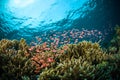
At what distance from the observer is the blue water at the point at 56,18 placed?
1785 cm

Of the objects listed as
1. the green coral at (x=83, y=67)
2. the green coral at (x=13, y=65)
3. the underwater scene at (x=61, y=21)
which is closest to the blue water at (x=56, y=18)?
the underwater scene at (x=61, y=21)

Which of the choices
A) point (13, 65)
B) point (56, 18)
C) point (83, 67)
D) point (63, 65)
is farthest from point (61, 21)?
point (83, 67)

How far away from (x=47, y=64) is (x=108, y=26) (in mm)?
12182

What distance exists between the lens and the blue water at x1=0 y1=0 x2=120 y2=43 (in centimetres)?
1785

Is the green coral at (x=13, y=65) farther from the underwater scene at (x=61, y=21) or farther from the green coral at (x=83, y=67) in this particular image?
the underwater scene at (x=61, y=21)

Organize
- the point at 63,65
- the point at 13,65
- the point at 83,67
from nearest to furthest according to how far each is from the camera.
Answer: the point at 83,67 < the point at 63,65 < the point at 13,65

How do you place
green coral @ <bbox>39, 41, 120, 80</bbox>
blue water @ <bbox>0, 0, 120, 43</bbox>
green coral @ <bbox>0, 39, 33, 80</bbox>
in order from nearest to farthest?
1. green coral @ <bbox>39, 41, 120, 80</bbox>
2. green coral @ <bbox>0, 39, 33, 80</bbox>
3. blue water @ <bbox>0, 0, 120, 43</bbox>

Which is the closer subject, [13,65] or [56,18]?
[13,65]

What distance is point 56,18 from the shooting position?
19297 mm

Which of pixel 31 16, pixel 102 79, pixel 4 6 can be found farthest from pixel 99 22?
pixel 102 79

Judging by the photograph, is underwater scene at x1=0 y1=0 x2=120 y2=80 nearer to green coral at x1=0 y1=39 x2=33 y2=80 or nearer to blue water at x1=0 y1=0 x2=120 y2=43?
blue water at x1=0 y1=0 x2=120 y2=43

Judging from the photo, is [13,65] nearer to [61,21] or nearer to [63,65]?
[63,65]

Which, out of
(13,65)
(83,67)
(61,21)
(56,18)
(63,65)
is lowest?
(83,67)

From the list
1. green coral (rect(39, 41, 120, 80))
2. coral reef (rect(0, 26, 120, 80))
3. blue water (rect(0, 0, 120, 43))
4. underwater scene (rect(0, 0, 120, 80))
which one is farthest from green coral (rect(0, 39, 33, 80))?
blue water (rect(0, 0, 120, 43))
